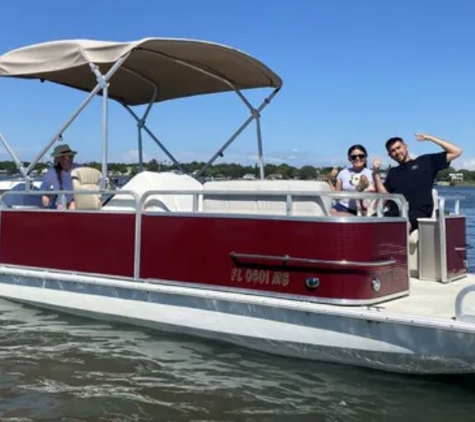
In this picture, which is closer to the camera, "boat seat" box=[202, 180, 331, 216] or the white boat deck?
the white boat deck

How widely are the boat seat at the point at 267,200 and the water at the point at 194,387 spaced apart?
1300 mm

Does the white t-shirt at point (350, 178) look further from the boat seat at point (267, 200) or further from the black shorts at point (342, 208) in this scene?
the boat seat at point (267, 200)

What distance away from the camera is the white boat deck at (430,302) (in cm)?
495

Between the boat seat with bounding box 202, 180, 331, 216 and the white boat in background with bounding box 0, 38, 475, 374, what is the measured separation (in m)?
0.01

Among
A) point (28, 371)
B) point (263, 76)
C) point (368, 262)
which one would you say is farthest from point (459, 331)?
point (263, 76)

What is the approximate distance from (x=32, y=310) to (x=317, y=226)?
3.89 m

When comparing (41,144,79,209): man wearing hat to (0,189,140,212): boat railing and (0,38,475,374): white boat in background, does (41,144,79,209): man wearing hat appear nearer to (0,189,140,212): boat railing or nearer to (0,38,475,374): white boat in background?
(0,189,140,212): boat railing

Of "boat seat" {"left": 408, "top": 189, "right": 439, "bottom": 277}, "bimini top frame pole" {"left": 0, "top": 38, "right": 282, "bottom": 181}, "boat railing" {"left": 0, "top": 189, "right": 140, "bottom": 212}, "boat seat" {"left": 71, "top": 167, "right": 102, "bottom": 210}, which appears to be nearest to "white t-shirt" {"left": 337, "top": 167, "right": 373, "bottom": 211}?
"boat seat" {"left": 408, "top": 189, "right": 439, "bottom": 277}

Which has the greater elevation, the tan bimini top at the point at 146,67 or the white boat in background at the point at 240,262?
the tan bimini top at the point at 146,67

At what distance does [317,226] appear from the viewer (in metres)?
5.25

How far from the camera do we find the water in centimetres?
464

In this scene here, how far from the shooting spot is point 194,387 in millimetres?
5152

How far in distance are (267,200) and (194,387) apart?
5.72 feet

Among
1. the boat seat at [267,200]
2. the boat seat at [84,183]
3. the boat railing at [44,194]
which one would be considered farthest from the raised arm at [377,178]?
the boat seat at [84,183]
